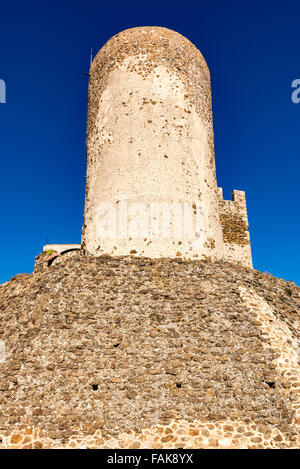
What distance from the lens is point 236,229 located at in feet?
43.2

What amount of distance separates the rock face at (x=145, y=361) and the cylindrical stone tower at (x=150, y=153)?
1010 millimetres

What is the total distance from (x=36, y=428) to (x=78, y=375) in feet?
3.29

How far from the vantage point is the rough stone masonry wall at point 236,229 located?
12867mm

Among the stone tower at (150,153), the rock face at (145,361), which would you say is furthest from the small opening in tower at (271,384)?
the stone tower at (150,153)

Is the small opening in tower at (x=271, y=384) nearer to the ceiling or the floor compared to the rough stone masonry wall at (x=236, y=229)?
nearer to the floor

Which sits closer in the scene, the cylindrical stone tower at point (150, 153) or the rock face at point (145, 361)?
the rock face at point (145, 361)

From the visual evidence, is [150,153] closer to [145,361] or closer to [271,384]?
[145,361]

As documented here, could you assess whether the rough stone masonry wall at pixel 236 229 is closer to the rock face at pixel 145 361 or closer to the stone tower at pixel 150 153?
the stone tower at pixel 150 153

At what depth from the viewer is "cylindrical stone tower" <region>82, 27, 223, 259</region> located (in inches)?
348

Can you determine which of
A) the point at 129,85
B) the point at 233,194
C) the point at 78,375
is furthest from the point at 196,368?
the point at 233,194

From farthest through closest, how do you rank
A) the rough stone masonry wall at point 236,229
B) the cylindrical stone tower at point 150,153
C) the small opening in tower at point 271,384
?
the rough stone masonry wall at point 236,229 < the cylindrical stone tower at point 150,153 < the small opening in tower at point 271,384

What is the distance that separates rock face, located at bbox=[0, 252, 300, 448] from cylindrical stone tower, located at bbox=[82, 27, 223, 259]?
1010 mm

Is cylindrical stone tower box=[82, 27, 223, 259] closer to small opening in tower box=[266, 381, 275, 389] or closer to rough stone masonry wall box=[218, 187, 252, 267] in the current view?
rough stone masonry wall box=[218, 187, 252, 267]

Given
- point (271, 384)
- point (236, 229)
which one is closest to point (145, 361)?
point (271, 384)
